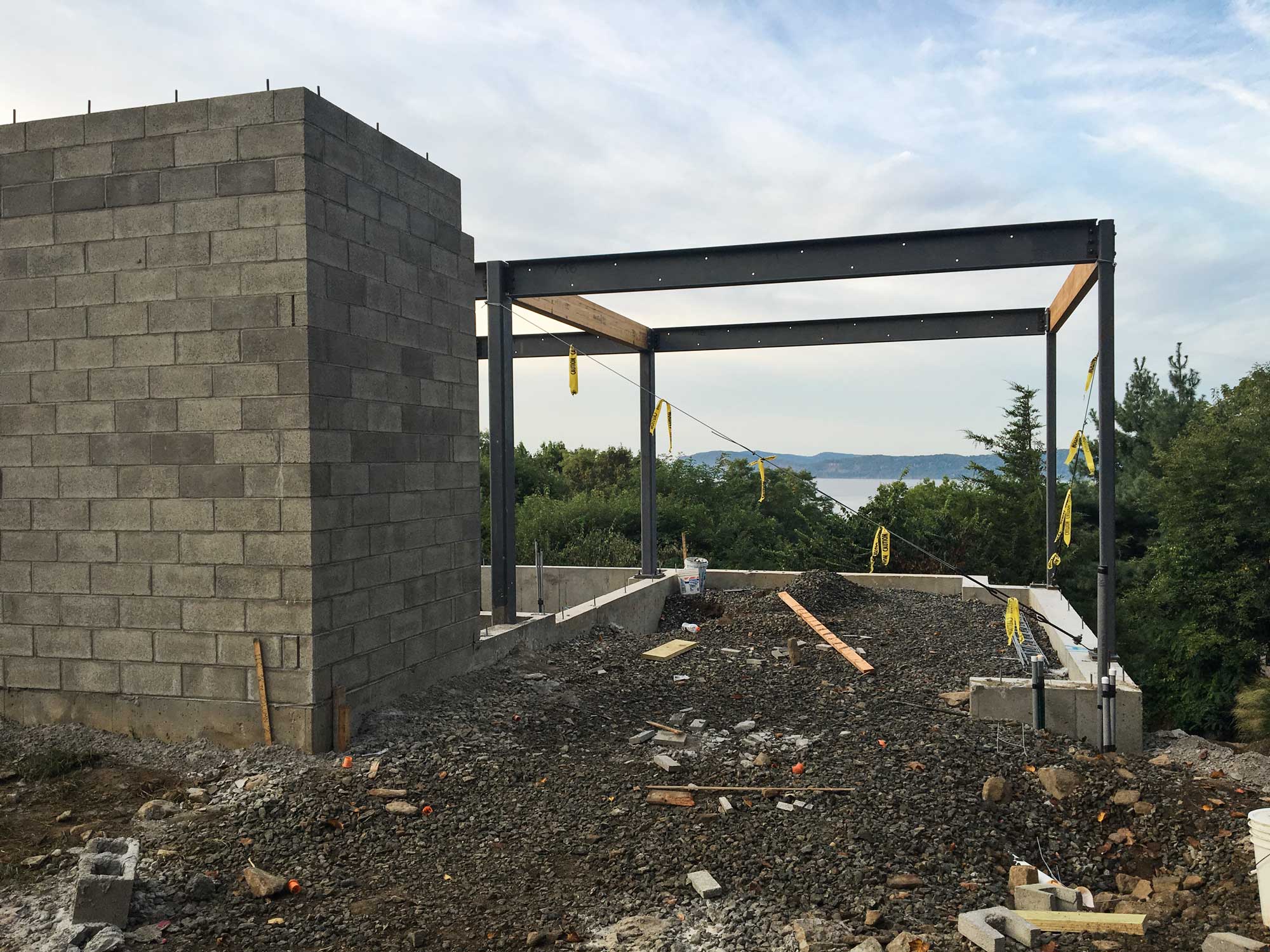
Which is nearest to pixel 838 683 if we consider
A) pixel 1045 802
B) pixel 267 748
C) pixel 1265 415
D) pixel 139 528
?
pixel 1045 802

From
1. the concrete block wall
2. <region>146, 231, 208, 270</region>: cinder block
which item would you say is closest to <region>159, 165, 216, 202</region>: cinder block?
the concrete block wall

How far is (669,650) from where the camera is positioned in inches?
396

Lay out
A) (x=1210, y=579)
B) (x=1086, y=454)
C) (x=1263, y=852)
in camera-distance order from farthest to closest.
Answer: (x=1210, y=579)
(x=1086, y=454)
(x=1263, y=852)

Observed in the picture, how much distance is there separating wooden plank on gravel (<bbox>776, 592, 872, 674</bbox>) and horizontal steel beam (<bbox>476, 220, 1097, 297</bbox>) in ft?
12.6

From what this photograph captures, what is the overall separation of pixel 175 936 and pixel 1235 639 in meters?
23.6

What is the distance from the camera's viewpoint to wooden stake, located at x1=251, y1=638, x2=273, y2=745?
6367 mm

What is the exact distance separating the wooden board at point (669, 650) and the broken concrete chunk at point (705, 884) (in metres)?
5.05

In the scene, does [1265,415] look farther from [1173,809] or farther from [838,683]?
[1173,809]

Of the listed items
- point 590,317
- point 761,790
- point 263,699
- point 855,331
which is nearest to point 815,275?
point 590,317

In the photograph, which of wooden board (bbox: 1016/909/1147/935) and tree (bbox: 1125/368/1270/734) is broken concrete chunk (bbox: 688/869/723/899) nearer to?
wooden board (bbox: 1016/909/1147/935)

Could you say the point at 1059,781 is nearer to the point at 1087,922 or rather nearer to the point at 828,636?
the point at 1087,922

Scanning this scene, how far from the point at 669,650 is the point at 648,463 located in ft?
14.1

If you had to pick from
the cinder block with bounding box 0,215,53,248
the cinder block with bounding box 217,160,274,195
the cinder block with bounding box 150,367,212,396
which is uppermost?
the cinder block with bounding box 217,160,274,195

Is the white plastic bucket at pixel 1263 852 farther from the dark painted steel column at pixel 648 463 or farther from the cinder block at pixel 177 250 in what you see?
the dark painted steel column at pixel 648 463
